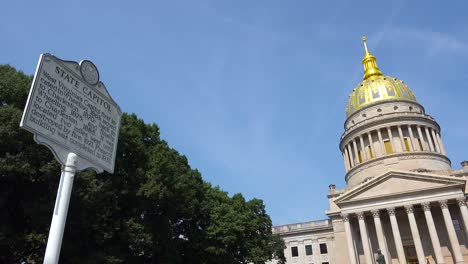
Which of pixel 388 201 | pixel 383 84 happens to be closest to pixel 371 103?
pixel 383 84

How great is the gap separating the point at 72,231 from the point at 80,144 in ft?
52.3

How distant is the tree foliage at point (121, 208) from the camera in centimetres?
2136

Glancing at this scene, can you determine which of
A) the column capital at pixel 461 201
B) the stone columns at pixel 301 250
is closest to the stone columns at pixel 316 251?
the stone columns at pixel 301 250

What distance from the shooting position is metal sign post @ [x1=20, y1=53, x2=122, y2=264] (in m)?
8.12

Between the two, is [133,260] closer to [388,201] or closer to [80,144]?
[80,144]

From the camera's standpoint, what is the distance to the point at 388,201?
45812mm

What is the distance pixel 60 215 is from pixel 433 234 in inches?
1728

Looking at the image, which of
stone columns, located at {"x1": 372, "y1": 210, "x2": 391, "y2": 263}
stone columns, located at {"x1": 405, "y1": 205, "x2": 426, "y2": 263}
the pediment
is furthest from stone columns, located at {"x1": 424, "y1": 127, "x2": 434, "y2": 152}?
stone columns, located at {"x1": 372, "y1": 210, "x2": 391, "y2": 263}

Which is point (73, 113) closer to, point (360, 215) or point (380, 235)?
point (380, 235)

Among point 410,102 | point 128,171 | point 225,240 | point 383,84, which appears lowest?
point 225,240

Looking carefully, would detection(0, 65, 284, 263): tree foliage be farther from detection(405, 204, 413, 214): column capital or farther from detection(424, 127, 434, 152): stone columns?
detection(424, 127, 434, 152): stone columns

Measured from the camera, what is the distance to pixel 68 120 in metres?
8.91

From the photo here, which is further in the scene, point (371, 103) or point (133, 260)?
point (371, 103)

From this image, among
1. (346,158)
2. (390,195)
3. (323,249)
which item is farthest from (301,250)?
(390,195)
